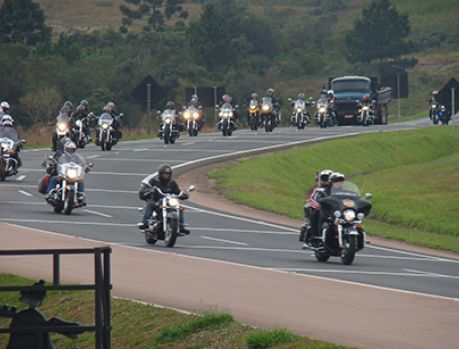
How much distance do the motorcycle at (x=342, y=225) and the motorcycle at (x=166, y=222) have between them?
244 cm

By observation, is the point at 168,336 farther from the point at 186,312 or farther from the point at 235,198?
the point at 235,198

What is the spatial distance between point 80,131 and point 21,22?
69.1 metres

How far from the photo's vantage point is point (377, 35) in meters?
133

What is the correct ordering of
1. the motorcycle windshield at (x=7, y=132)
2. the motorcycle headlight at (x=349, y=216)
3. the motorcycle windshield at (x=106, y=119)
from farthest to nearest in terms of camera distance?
1. the motorcycle windshield at (x=106, y=119)
2. the motorcycle windshield at (x=7, y=132)
3. the motorcycle headlight at (x=349, y=216)

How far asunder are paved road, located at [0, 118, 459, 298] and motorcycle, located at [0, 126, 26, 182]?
1.28 feet

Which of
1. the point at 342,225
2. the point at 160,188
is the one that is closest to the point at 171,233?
the point at 160,188

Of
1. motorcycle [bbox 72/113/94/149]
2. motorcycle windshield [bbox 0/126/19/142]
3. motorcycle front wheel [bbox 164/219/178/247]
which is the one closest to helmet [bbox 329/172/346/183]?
motorcycle front wheel [bbox 164/219/178/247]

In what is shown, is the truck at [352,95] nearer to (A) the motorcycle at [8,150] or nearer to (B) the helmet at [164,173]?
(A) the motorcycle at [8,150]

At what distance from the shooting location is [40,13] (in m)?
122

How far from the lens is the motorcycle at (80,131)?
52.4 metres

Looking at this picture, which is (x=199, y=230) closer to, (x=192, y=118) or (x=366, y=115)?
(x=192, y=118)

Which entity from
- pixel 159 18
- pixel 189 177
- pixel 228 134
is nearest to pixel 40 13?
pixel 159 18

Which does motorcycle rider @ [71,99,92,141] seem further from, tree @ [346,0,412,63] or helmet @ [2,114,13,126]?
tree @ [346,0,412,63]

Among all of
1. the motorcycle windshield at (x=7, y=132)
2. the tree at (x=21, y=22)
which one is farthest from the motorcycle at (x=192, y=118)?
the tree at (x=21, y=22)
